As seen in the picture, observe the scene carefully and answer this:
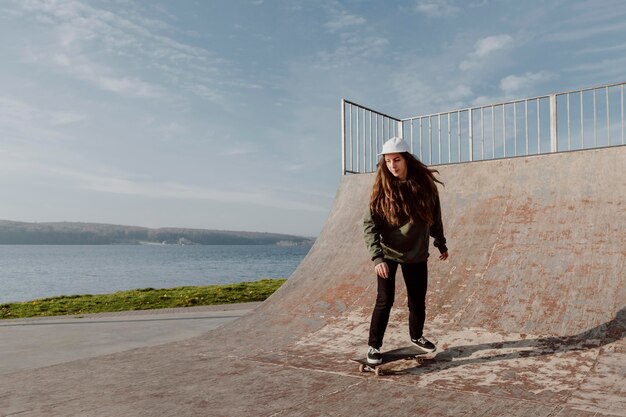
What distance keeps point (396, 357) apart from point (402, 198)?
138cm

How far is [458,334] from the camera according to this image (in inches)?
177

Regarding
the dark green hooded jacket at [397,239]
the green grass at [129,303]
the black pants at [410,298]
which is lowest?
the green grass at [129,303]

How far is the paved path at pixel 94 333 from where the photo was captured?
4.90 meters

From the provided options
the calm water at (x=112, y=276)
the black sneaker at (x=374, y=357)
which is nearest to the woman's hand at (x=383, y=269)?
the black sneaker at (x=374, y=357)

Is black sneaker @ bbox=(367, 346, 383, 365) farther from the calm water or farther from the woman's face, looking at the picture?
the calm water

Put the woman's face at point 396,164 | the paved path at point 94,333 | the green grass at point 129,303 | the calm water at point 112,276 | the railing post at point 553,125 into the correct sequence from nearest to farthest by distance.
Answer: the woman's face at point 396,164 → the paved path at point 94,333 → the railing post at point 553,125 → the green grass at point 129,303 → the calm water at point 112,276

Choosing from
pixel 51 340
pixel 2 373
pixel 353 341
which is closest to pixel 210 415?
pixel 353 341

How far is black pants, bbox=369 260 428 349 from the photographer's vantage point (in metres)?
3.84

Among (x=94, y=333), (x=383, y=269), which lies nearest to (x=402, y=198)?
(x=383, y=269)

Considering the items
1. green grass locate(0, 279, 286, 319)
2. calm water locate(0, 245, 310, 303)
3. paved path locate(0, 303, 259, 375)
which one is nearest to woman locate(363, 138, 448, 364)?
paved path locate(0, 303, 259, 375)

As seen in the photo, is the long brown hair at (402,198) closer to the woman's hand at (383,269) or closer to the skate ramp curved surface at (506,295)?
the woman's hand at (383,269)

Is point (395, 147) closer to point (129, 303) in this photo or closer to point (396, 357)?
point (396, 357)

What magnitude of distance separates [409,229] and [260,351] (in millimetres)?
1891

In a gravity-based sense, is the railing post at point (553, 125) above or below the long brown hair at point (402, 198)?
above
